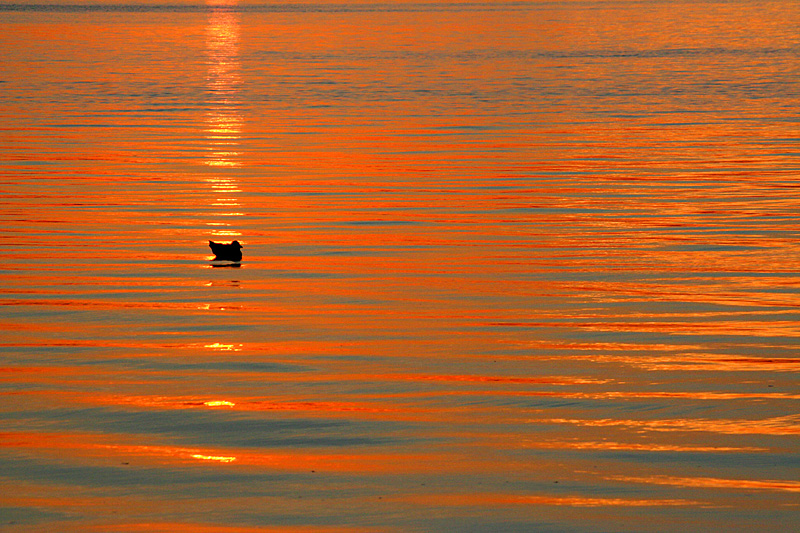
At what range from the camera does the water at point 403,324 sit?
214 inches

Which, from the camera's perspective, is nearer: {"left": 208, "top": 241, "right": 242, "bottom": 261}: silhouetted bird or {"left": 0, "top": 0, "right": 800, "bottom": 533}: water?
{"left": 0, "top": 0, "right": 800, "bottom": 533}: water

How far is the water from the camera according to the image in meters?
5.43

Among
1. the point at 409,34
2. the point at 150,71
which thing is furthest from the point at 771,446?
the point at 409,34

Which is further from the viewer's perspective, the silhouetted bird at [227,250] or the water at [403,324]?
the silhouetted bird at [227,250]

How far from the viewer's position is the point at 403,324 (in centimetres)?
820

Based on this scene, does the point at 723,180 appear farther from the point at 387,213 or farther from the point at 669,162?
the point at 387,213

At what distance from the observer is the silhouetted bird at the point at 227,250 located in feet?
33.1

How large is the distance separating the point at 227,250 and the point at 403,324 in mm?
2504

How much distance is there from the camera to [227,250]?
1012 centimetres

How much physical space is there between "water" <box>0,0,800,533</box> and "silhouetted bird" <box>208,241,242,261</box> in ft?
0.61

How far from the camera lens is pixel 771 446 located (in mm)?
5867

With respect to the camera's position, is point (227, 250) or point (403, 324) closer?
point (403, 324)

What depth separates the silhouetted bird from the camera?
1010 cm

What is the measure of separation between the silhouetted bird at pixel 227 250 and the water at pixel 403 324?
18 centimetres
